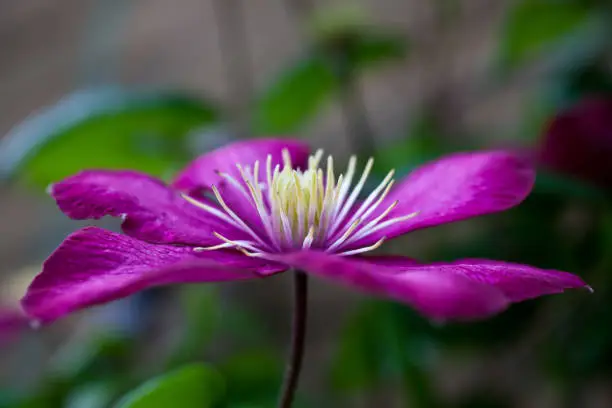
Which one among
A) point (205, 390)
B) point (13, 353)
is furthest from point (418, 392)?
point (13, 353)

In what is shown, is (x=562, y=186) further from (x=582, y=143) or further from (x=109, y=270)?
(x=109, y=270)

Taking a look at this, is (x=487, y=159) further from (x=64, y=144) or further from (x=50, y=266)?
(x=64, y=144)

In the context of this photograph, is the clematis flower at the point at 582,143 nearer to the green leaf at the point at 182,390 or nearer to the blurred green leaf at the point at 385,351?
the blurred green leaf at the point at 385,351

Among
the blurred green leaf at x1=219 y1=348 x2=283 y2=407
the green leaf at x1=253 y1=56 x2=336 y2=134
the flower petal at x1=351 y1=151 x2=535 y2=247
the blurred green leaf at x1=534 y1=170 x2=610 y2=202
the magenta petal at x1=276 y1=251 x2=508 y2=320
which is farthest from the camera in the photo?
the green leaf at x1=253 y1=56 x2=336 y2=134

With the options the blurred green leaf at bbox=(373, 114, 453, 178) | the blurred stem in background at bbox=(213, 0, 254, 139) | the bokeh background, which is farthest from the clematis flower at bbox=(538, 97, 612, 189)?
the blurred stem in background at bbox=(213, 0, 254, 139)

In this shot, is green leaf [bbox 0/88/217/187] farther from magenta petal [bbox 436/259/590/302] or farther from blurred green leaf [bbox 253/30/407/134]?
magenta petal [bbox 436/259/590/302]

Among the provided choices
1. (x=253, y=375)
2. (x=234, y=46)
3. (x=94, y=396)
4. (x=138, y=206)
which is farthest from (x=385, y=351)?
(x=234, y=46)

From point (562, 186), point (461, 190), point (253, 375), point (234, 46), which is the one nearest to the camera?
point (461, 190)
